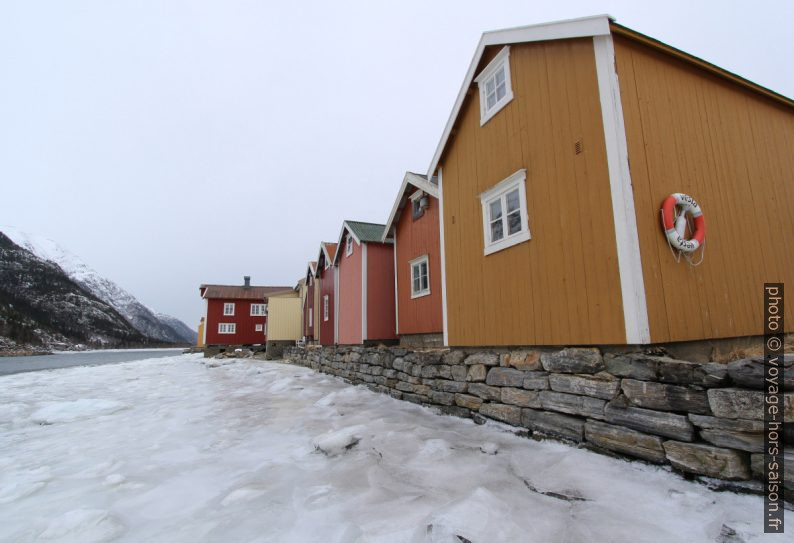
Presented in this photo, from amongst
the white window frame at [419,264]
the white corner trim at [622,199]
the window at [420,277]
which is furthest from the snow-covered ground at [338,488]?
the window at [420,277]

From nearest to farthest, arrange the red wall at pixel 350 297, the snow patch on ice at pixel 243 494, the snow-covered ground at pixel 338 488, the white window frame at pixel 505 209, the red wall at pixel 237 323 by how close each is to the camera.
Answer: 1. the snow-covered ground at pixel 338 488
2. the snow patch on ice at pixel 243 494
3. the white window frame at pixel 505 209
4. the red wall at pixel 350 297
5. the red wall at pixel 237 323

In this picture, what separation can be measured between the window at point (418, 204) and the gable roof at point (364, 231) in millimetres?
2109

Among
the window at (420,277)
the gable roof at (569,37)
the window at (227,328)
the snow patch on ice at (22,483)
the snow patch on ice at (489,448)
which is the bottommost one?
the snow patch on ice at (22,483)

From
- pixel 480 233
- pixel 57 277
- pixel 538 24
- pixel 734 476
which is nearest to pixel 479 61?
pixel 538 24

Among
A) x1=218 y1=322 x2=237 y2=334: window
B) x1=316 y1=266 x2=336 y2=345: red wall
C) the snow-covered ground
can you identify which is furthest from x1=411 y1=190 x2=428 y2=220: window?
x1=218 y1=322 x2=237 y2=334: window

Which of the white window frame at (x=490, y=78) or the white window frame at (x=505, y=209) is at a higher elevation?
the white window frame at (x=490, y=78)

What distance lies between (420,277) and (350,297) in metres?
4.47

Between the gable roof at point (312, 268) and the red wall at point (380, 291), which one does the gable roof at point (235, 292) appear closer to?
the gable roof at point (312, 268)

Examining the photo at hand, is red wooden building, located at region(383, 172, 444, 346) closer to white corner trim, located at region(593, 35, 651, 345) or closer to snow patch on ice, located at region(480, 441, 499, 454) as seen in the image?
snow patch on ice, located at region(480, 441, 499, 454)

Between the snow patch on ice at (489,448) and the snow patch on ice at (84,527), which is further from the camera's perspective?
the snow patch on ice at (489,448)

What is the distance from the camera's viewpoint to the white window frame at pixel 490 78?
6.43 m

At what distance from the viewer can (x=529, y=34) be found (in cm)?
594

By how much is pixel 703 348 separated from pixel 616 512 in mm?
2859

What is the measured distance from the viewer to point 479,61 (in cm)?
714
